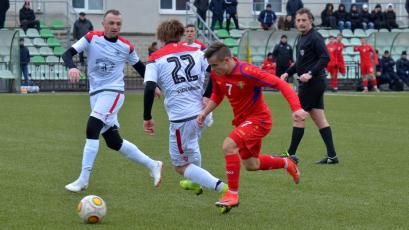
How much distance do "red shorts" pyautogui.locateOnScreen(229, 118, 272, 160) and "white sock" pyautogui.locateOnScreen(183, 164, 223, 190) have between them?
414 millimetres

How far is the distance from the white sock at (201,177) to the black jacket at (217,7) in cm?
2587

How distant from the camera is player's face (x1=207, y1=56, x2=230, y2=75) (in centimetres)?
866

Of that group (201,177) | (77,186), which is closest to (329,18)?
(77,186)

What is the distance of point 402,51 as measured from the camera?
36.2 meters

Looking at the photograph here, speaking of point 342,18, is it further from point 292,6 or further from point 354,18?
point 292,6

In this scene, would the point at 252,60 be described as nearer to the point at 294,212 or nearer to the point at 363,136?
the point at 363,136

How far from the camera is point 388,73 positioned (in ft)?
111

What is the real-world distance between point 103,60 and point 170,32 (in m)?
1.17

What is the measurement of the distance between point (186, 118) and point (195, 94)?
0.92 feet

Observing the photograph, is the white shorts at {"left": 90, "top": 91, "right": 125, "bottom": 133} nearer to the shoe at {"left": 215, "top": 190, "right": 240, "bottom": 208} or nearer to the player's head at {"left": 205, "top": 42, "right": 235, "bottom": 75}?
the player's head at {"left": 205, "top": 42, "right": 235, "bottom": 75}

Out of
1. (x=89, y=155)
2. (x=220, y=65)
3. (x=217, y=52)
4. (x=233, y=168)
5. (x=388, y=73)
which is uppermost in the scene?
(x=217, y=52)

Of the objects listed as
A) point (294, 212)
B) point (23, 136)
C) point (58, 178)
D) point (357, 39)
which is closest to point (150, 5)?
point (357, 39)

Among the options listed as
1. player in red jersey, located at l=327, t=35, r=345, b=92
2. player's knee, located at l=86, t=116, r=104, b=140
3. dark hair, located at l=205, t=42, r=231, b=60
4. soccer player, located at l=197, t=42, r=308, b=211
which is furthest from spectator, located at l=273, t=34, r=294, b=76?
dark hair, located at l=205, t=42, r=231, b=60

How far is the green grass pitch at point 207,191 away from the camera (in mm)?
8383
